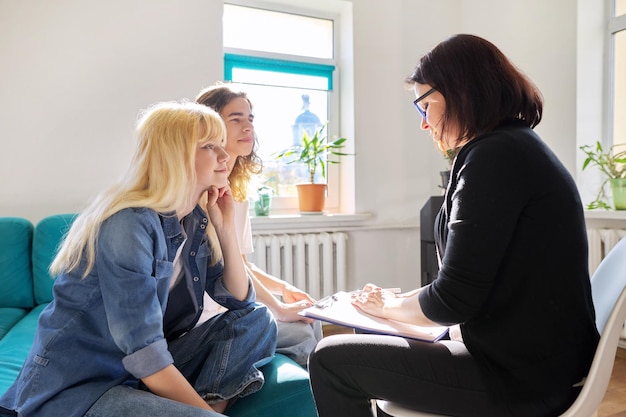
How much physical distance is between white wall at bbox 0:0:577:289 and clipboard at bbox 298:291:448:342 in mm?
1800

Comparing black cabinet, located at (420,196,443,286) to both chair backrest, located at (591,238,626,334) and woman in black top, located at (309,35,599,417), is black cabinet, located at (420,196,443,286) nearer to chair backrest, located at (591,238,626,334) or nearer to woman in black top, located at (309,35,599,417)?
chair backrest, located at (591,238,626,334)

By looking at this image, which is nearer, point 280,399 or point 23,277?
point 280,399

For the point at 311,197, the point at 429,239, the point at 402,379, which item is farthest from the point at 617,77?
the point at 402,379

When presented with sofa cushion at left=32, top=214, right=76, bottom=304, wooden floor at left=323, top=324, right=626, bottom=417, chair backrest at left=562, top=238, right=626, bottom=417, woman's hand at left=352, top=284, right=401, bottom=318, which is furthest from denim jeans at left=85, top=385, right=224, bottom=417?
wooden floor at left=323, top=324, right=626, bottom=417

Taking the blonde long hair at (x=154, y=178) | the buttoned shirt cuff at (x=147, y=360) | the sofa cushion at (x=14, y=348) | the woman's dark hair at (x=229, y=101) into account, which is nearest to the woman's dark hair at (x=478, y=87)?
the blonde long hair at (x=154, y=178)

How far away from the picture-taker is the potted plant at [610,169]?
242 centimetres

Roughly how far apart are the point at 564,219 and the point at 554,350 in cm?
25

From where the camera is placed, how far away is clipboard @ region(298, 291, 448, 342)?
1.06 metres

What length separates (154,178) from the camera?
3.48 feet

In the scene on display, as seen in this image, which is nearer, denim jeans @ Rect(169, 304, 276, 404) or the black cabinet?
denim jeans @ Rect(169, 304, 276, 404)

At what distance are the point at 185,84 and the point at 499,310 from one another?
2275 millimetres

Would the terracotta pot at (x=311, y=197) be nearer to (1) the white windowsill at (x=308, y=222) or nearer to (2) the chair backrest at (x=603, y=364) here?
(1) the white windowsill at (x=308, y=222)

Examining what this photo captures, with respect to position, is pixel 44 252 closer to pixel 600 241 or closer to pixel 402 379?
pixel 402 379

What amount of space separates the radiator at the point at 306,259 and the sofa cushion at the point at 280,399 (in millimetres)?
1525
